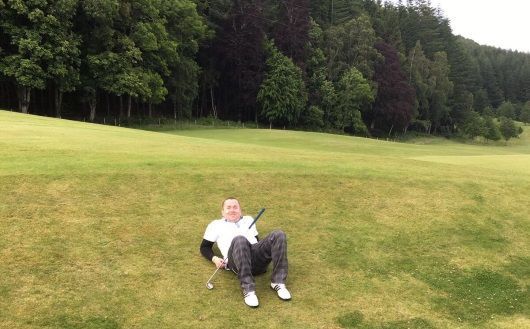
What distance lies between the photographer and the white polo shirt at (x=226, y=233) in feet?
32.4

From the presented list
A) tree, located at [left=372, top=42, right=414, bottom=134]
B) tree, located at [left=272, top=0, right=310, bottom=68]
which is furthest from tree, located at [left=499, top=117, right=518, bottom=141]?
tree, located at [left=272, top=0, right=310, bottom=68]

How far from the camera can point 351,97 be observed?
8275 cm

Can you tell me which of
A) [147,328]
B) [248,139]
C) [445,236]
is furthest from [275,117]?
[147,328]

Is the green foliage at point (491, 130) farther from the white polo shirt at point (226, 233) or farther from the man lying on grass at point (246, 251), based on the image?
the man lying on grass at point (246, 251)

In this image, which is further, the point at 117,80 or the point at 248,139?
the point at 117,80

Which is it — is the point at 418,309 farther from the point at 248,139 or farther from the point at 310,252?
the point at 248,139

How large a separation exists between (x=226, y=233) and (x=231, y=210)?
471mm

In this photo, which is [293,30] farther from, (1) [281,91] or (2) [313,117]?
(2) [313,117]

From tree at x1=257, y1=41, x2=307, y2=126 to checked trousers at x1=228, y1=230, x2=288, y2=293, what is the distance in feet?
219

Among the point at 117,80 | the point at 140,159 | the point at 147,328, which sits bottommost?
the point at 147,328

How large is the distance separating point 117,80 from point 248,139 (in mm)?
16828

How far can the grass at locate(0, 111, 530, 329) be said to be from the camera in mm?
8445

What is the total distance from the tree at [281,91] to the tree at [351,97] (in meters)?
8.03

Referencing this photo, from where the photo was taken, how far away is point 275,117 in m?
76.8
